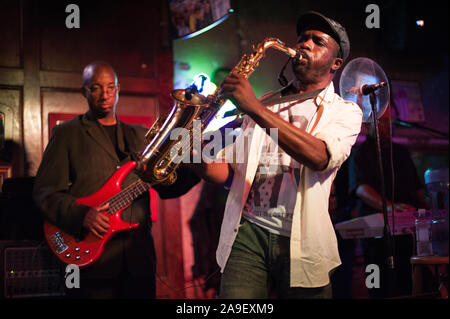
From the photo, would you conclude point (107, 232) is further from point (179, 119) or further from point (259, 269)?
point (259, 269)

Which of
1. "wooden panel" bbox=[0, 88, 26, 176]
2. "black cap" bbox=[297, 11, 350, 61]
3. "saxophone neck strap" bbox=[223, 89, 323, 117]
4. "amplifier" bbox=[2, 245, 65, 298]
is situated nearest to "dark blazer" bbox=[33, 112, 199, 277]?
"amplifier" bbox=[2, 245, 65, 298]

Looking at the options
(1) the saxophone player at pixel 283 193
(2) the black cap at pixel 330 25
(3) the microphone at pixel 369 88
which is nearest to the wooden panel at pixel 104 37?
(3) the microphone at pixel 369 88

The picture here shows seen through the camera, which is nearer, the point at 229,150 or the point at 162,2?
the point at 229,150

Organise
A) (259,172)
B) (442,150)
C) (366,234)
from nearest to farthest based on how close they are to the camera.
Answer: (259,172)
(366,234)
(442,150)

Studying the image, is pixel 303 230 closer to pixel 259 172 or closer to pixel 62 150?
pixel 259 172

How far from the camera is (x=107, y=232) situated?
311 centimetres

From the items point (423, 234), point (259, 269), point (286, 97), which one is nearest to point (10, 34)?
point (286, 97)

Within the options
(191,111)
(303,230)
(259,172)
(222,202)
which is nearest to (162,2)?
(222,202)

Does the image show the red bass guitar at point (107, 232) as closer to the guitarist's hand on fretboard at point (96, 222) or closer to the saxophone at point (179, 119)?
the guitarist's hand on fretboard at point (96, 222)

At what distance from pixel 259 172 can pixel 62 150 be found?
5.77 feet

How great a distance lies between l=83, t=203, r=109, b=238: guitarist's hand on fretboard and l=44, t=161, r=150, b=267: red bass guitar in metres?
0.04

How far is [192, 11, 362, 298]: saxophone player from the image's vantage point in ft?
6.25

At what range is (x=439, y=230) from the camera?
4098 millimetres

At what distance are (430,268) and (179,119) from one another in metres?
2.13
